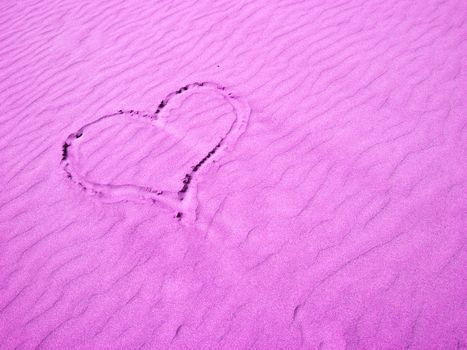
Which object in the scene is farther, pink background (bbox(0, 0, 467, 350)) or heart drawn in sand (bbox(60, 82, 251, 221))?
heart drawn in sand (bbox(60, 82, 251, 221))

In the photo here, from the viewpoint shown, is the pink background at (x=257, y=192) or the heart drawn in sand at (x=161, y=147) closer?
the pink background at (x=257, y=192)

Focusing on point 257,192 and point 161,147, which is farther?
point 161,147

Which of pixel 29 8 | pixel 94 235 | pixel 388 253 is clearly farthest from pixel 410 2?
pixel 29 8

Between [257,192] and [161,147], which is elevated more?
[161,147]

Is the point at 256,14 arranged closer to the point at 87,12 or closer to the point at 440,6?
the point at 440,6
